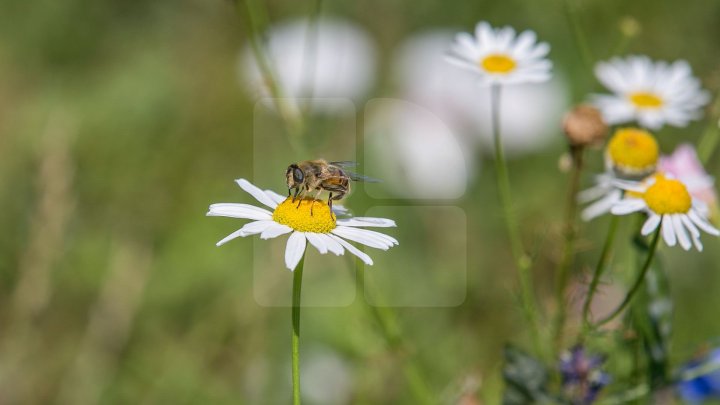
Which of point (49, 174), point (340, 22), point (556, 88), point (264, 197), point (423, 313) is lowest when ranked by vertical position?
point (423, 313)

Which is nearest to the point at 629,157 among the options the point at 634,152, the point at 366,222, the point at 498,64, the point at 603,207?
the point at 634,152

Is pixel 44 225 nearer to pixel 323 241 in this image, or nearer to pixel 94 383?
pixel 94 383

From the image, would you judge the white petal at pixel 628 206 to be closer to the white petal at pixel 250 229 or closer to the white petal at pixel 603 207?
the white petal at pixel 603 207

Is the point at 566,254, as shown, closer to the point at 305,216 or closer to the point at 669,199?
the point at 669,199

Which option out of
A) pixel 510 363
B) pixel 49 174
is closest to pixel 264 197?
pixel 510 363

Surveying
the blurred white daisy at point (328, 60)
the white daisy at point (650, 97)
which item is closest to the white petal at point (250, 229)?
the white daisy at point (650, 97)
